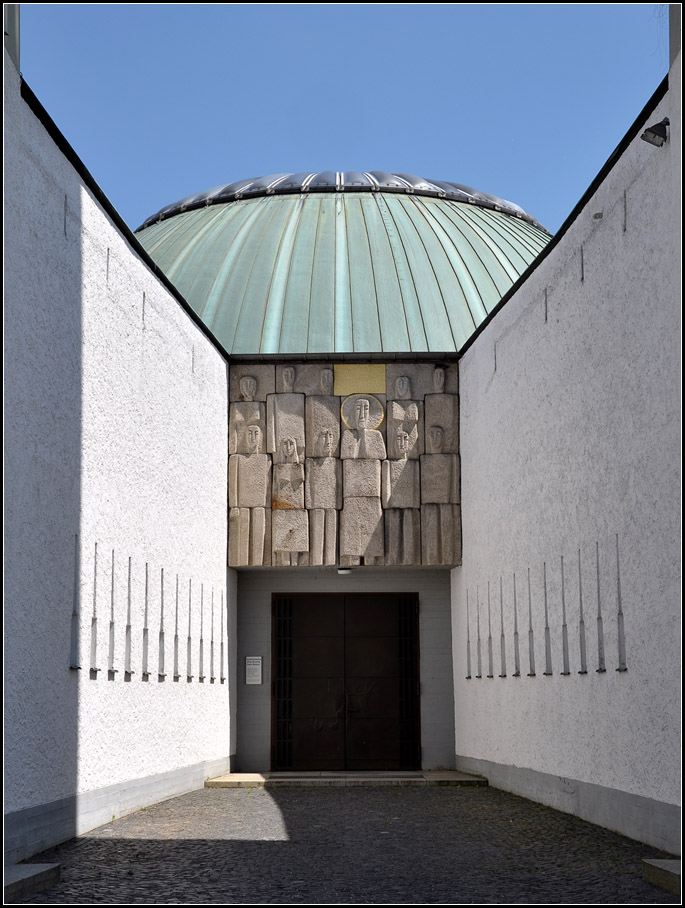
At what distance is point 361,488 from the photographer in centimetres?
1552

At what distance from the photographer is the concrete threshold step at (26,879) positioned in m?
6.23

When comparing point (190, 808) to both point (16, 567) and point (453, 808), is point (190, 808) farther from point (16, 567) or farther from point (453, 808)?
point (16, 567)

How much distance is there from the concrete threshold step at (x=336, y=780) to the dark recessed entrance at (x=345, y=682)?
3.31 feet

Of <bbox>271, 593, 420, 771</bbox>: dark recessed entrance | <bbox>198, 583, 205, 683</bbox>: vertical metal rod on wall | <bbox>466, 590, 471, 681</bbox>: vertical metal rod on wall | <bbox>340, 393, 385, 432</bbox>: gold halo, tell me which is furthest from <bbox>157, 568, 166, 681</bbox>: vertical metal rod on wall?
<bbox>466, 590, 471, 681</bbox>: vertical metal rod on wall

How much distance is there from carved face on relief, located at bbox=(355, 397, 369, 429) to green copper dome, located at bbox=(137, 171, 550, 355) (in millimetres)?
929

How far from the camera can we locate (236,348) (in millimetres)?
16547

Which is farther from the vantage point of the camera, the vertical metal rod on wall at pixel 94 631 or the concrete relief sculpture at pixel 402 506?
the concrete relief sculpture at pixel 402 506

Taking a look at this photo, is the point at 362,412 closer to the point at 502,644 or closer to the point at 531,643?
the point at 502,644

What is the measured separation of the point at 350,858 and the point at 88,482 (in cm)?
380

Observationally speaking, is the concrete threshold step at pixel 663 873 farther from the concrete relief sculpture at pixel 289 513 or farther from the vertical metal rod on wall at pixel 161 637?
the concrete relief sculpture at pixel 289 513

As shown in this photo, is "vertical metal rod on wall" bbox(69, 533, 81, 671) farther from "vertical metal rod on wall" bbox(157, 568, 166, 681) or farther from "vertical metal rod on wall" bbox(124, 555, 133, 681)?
"vertical metal rod on wall" bbox(157, 568, 166, 681)

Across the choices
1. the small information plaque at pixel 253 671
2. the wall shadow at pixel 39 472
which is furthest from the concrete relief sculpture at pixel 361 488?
the wall shadow at pixel 39 472

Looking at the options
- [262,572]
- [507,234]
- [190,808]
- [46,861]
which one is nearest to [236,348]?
[262,572]

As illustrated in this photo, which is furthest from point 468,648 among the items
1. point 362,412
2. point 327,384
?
point 327,384
